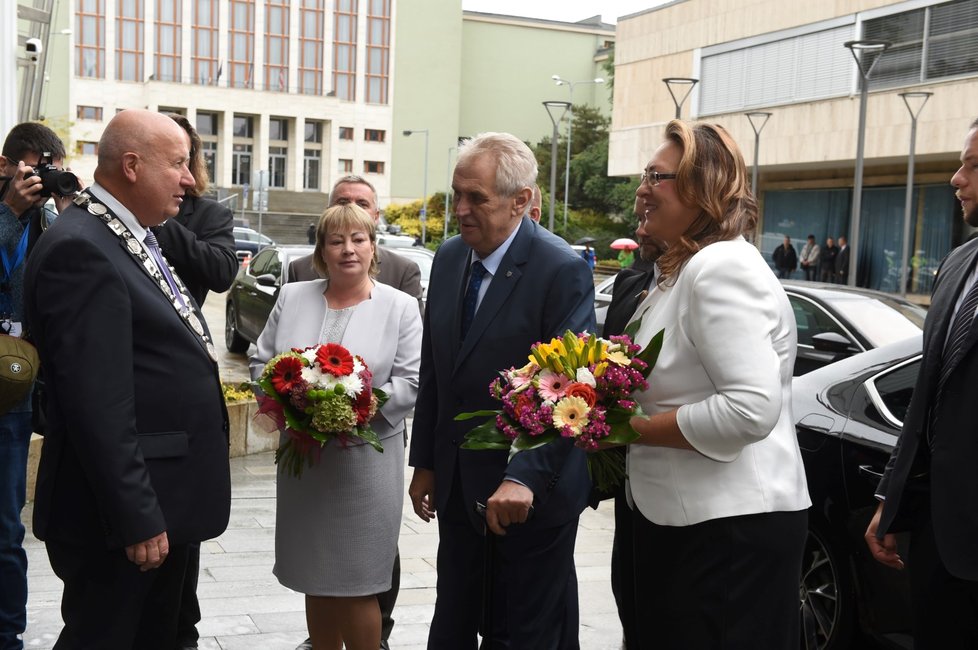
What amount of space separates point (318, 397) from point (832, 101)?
128 feet

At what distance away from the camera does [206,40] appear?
9494cm

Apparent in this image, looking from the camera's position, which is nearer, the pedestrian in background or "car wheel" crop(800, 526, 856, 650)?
"car wheel" crop(800, 526, 856, 650)

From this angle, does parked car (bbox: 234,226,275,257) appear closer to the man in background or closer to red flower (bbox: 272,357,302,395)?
the man in background

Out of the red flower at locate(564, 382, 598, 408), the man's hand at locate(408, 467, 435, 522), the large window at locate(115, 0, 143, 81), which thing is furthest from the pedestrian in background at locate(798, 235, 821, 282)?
the large window at locate(115, 0, 143, 81)

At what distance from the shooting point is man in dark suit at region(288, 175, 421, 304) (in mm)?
5559

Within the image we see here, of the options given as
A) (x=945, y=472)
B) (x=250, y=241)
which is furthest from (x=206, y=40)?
(x=945, y=472)

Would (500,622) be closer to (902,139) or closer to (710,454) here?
(710,454)

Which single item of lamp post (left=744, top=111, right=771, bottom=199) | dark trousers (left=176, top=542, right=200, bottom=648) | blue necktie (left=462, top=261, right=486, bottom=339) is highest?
lamp post (left=744, top=111, right=771, bottom=199)

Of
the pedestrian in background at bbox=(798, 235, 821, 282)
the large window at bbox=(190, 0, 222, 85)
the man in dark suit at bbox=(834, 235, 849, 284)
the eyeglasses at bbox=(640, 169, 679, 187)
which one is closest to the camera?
the eyeglasses at bbox=(640, 169, 679, 187)

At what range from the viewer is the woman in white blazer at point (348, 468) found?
14.5 feet

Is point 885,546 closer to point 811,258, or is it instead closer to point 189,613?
point 189,613

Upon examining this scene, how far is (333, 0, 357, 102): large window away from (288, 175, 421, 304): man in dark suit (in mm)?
95176

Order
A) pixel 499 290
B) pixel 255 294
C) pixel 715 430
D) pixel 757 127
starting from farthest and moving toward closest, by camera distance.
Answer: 1. pixel 757 127
2. pixel 255 294
3. pixel 499 290
4. pixel 715 430

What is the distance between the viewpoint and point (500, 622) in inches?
147
